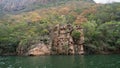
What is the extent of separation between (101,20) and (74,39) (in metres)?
31.9

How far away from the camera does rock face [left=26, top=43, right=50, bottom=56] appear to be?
93.8 metres

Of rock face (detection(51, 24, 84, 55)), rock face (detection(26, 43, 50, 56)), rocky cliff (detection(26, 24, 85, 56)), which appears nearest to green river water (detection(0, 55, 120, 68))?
rock face (detection(51, 24, 84, 55))

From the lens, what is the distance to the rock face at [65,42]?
9312 cm

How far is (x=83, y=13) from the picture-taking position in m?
155

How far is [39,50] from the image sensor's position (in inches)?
3723

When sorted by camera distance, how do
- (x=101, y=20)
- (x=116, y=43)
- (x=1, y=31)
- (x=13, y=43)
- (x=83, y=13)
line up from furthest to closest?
1. (x=83, y=13)
2. (x=101, y=20)
3. (x=1, y=31)
4. (x=13, y=43)
5. (x=116, y=43)

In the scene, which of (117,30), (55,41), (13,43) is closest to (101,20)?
(117,30)

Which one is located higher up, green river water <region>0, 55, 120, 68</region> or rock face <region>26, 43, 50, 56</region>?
green river water <region>0, 55, 120, 68</region>

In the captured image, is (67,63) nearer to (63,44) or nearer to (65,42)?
(63,44)

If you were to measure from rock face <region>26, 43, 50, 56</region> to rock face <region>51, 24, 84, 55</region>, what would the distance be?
2459 millimetres

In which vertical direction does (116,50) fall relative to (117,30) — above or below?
below

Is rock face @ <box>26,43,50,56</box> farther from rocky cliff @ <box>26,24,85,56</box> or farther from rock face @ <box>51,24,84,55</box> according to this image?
rock face @ <box>51,24,84,55</box>

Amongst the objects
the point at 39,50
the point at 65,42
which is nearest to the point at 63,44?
the point at 65,42

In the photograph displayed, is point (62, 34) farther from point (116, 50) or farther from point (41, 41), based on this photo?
point (116, 50)
